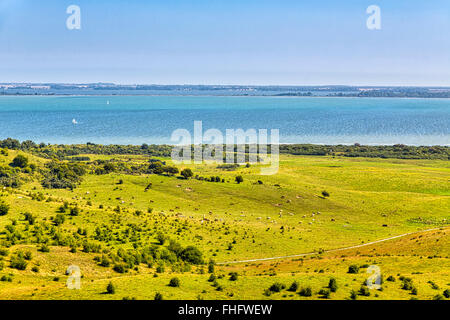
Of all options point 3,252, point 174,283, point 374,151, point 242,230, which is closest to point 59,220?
point 3,252

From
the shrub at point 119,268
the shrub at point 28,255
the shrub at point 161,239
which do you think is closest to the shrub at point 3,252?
the shrub at point 28,255

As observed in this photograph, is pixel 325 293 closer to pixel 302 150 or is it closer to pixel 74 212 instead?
pixel 74 212

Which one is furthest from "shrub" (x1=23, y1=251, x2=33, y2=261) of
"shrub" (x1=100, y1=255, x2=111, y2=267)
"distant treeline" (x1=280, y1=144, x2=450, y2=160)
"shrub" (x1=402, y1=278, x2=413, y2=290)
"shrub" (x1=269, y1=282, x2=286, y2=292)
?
"distant treeline" (x1=280, y1=144, x2=450, y2=160)

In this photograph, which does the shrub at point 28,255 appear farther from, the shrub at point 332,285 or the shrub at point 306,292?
the shrub at point 332,285

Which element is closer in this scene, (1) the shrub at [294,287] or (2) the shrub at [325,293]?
(2) the shrub at [325,293]

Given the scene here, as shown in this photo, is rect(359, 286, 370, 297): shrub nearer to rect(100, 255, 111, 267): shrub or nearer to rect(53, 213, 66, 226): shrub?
rect(100, 255, 111, 267): shrub
